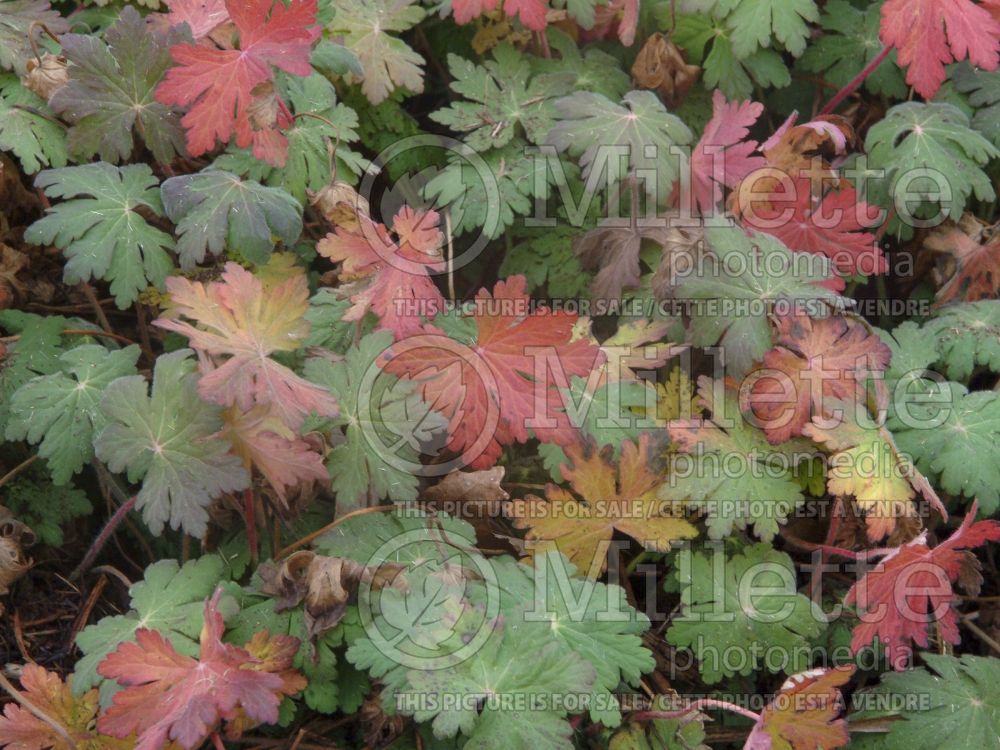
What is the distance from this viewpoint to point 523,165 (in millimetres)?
2182

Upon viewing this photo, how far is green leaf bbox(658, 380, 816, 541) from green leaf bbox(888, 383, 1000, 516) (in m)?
0.24

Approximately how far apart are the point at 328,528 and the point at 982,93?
1865mm

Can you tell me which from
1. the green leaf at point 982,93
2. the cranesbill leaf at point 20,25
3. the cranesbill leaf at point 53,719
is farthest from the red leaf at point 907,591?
the cranesbill leaf at point 20,25

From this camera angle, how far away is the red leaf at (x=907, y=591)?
1.76 metres

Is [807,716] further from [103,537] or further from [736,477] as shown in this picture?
[103,537]

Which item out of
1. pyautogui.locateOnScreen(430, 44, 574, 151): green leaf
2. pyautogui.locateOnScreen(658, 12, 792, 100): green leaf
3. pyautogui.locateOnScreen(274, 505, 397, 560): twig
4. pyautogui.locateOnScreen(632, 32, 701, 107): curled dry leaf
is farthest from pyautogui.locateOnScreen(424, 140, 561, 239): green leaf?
pyautogui.locateOnScreen(274, 505, 397, 560): twig

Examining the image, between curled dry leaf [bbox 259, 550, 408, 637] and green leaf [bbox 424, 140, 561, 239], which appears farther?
green leaf [bbox 424, 140, 561, 239]

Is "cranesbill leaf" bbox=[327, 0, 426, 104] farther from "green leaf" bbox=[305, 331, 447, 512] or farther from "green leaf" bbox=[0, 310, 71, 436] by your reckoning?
"green leaf" bbox=[0, 310, 71, 436]

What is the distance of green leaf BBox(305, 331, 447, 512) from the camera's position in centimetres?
175

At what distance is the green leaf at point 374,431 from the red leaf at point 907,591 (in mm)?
831

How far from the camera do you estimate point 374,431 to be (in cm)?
176

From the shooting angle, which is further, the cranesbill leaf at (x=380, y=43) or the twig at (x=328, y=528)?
the cranesbill leaf at (x=380, y=43)

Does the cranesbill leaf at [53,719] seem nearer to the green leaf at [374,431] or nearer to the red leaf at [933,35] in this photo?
the green leaf at [374,431]

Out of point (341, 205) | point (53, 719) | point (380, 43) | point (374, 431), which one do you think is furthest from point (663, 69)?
point (53, 719)
